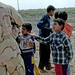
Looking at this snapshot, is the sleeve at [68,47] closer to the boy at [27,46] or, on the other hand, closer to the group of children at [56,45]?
the group of children at [56,45]

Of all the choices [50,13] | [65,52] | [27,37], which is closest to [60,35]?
[65,52]

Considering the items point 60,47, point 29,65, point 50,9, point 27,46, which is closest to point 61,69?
point 60,47

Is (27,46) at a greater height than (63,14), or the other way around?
(63,14)

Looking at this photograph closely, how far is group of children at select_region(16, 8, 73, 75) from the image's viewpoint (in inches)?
232

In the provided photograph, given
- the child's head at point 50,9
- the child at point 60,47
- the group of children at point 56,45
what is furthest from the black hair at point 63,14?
the child's head at point 50,9

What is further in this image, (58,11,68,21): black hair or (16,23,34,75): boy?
(58,11,68,21): black hair

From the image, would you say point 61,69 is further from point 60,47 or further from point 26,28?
point 26,28

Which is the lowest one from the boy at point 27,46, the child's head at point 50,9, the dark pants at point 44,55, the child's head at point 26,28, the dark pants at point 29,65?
the dark pants at point 44,55

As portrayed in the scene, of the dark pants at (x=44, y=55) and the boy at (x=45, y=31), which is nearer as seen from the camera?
the boy at (x=45, y=31)

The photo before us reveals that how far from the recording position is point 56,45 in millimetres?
5969

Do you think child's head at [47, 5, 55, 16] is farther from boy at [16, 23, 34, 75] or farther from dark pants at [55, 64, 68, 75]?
dark pants at [55, 64, 68, 75]

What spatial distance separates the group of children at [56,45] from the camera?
589cm

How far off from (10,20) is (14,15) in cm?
10

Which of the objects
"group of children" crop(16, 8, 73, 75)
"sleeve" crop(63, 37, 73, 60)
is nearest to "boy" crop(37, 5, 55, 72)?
"group of children" crop(16, 8, 73, 75)
